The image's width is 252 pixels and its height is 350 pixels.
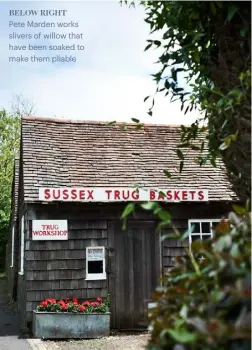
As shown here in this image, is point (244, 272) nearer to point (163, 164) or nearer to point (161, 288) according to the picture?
point (161, 288)

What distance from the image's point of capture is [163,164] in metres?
12.5

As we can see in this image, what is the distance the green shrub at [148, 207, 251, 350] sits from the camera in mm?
1850

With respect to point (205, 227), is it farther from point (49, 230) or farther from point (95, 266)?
point (49, 230)

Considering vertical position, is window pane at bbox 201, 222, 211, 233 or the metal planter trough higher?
window pane at bbox 201, 222, 211, 233

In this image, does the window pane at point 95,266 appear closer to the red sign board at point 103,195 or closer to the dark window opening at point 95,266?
the dark window opening at point 95,266

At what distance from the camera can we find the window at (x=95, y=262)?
1084 centimetres

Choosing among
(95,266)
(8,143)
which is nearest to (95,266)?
(95,266)

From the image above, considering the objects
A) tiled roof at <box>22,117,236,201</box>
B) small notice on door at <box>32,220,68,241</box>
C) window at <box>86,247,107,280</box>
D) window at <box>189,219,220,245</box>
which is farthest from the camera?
tiled roof at <box>22,117,236,201</box>

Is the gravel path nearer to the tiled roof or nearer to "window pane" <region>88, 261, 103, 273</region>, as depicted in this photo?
"window pane" <region>88, 261, 103, 273</region>

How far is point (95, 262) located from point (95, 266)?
0.09m

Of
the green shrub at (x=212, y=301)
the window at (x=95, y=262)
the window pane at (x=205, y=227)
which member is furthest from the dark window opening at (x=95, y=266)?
the green shrub at (x=212, y=301)

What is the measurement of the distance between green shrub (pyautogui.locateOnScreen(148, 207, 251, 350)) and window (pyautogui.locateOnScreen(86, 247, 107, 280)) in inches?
329

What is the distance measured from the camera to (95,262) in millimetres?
10914

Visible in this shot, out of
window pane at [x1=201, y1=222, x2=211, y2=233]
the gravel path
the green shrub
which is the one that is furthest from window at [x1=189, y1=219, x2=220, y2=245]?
the green shrub
